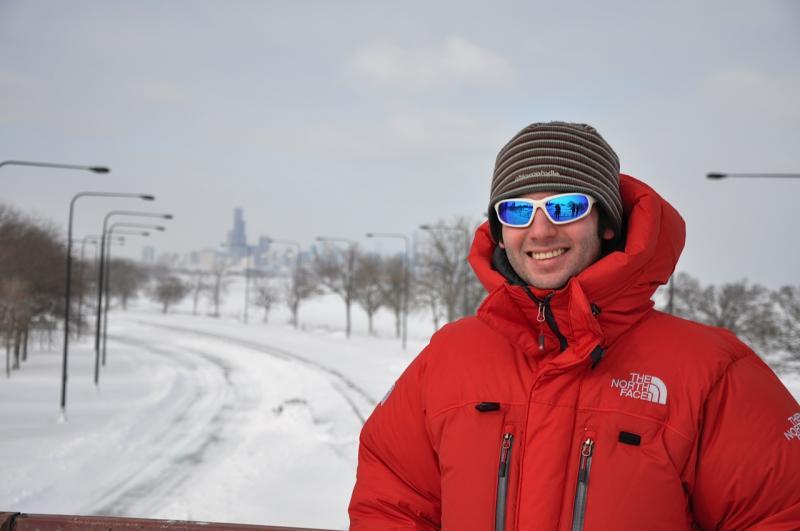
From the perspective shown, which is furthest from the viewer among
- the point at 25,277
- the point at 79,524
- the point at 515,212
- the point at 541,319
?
the point at 25,277

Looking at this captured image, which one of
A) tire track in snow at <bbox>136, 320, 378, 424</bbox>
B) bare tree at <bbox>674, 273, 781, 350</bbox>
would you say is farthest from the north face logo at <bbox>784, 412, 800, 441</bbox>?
bare tree at <bbox>674, 273, 781, 350</bbox>

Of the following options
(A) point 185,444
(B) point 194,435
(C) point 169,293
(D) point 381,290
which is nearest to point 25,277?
(B) point 194,435

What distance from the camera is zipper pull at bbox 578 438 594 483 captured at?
1733 mm

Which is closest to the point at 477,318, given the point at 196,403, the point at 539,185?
the point at 539,185

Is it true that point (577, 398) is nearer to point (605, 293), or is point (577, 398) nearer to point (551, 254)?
point (605, 293)

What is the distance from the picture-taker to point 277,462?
1468cm

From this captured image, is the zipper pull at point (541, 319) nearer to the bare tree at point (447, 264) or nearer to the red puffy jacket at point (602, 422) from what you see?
the red puffy jacket at point (602, 422)

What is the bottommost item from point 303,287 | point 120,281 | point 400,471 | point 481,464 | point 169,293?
point 169,293

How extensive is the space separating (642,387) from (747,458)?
300 millimetres

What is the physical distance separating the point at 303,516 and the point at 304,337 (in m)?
39.0

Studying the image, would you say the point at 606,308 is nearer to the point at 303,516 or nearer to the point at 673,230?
the point at 673,230

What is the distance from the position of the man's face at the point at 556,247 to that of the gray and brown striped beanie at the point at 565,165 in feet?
0.17

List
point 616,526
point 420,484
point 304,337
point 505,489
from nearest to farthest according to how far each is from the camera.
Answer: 1. point 616,526
2. point 505,489
3. point 420,484
4. point 304,337

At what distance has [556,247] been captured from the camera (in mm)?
1981
